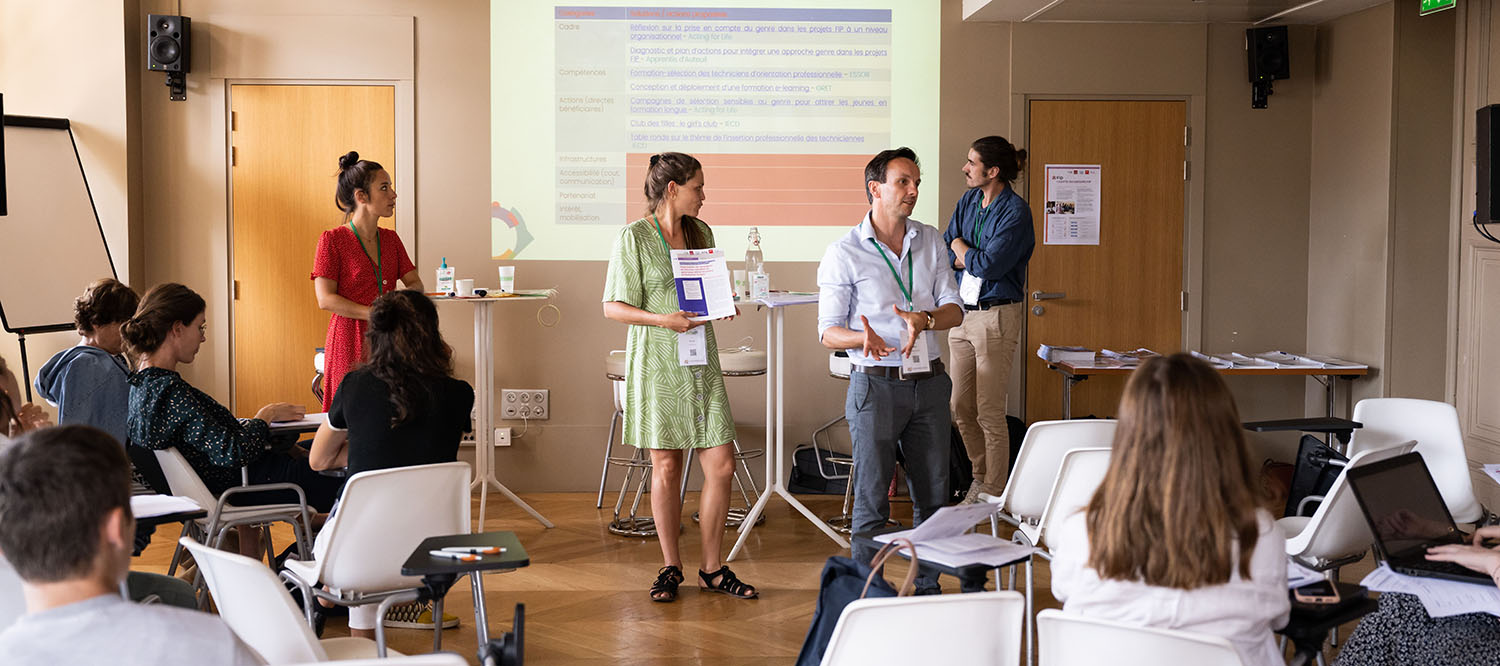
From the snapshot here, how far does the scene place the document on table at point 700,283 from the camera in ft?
14.4

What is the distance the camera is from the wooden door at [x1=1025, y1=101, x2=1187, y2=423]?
6.62 m

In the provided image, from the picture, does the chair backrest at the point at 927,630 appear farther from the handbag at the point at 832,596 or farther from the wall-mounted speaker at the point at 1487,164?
the wall-mounted speaker at the point at 1487,164

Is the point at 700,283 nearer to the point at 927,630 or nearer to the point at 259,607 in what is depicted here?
the point at 259,607

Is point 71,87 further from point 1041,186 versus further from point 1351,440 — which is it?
point 1351,440

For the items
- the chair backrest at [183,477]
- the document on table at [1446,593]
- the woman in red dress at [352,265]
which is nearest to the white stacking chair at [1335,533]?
the document on table at [1446,593]

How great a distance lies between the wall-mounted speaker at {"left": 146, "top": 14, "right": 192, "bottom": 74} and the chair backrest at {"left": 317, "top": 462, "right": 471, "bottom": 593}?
3.92 m

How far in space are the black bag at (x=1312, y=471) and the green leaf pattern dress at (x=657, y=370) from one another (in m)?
2.17

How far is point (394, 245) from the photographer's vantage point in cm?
536

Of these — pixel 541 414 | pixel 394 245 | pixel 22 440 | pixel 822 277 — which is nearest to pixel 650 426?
pixel 822 277

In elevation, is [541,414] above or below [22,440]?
below

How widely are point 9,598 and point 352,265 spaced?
3.01 m

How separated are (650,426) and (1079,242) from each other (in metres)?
→ 3.21

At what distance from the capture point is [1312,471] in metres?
4.55

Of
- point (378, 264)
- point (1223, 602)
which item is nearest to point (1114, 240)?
point (378, 264)
